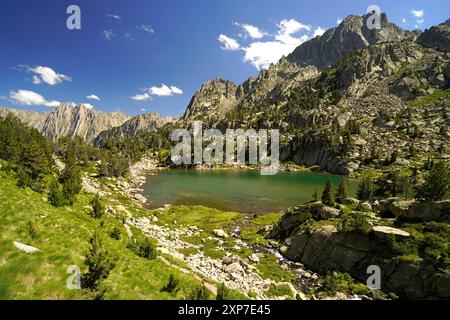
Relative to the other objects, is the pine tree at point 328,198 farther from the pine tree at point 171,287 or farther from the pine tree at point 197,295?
the pine tree at point 171,287

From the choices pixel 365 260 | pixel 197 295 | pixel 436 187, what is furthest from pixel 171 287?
pixel 436 187

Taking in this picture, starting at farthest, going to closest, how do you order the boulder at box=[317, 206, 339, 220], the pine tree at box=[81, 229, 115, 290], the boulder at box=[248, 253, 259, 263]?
the boulder at box=[317, 206, 339, 220] < the boulder at box=[248, 253, 259, 263] < the pine tree at box=[81, 229, 115, 290]

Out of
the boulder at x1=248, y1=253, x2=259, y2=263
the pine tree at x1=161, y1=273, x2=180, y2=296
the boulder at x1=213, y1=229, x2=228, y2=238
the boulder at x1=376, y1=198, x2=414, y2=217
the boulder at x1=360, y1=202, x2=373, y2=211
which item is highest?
the boulder at x1=376, y1=198, x2=414, y2=217

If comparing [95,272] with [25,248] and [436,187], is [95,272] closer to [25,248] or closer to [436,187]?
[25,248]

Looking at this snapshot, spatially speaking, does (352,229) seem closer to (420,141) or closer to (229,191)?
(229,191)

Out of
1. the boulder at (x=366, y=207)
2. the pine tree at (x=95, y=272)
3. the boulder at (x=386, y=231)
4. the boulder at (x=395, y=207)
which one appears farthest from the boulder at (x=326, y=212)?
the pine tree at (x=95, y=272)

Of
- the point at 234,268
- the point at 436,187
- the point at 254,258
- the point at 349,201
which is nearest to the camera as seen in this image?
the point at 234,268

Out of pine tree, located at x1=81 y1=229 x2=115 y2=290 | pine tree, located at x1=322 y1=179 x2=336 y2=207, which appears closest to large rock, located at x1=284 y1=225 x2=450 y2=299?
pine tree, located at x1=322 y1=179 x2=336 y2=207

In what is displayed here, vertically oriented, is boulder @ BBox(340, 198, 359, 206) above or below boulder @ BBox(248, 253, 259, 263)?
above

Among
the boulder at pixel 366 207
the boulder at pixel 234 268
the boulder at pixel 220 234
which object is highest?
the boulder at pixel 366 207

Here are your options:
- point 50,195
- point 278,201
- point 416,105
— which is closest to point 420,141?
point 416,105

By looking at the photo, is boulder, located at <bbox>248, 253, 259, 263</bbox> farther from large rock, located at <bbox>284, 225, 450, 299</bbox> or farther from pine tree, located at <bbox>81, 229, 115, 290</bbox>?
pine tree, located at <bbox>81, 229, 115, 290</bbox>
